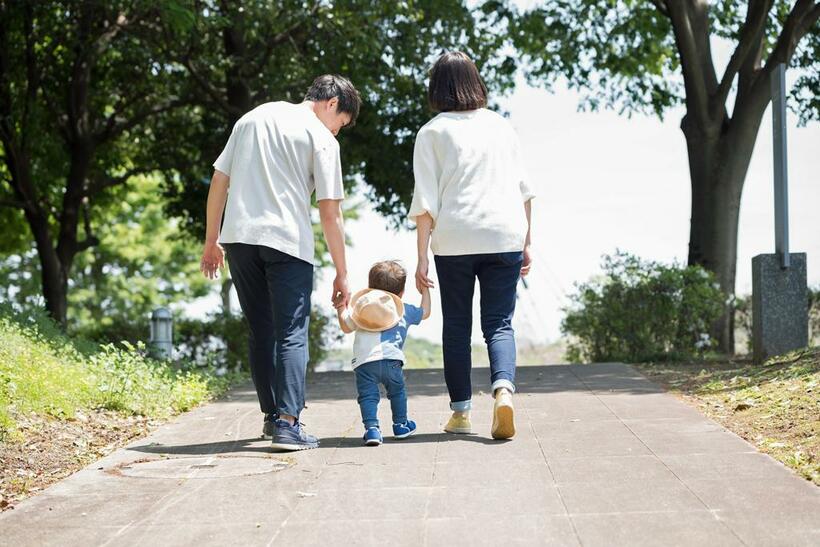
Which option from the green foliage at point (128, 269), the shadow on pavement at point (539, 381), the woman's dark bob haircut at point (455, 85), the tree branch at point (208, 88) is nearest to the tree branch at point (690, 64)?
the shadow on pavement at point (539, 381)

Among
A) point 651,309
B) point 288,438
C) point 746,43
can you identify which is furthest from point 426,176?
point 746,43

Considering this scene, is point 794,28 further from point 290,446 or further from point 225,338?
point 290,446

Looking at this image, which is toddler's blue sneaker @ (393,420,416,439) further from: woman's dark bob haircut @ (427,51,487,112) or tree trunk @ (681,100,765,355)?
tree trunk @ (681,100,765,355)

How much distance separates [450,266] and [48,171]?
16.5m

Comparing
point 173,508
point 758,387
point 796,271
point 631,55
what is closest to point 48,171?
point 631,55

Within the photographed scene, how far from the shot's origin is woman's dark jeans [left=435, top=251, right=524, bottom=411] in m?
6.10

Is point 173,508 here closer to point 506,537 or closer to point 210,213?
point 506,537

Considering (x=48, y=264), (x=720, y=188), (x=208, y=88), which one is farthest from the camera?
(x=48, y=264)

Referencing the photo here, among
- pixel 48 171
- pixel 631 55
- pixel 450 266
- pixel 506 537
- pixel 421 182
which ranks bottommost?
pixel 506 537

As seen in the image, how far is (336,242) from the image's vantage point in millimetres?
5902

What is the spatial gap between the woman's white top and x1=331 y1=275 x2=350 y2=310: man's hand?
562mm

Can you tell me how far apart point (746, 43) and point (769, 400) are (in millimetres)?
8974

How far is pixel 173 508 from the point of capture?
464 centimetres

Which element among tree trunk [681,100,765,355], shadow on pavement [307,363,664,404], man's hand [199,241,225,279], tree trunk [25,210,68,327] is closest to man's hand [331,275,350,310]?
man's hand [199,241,225,279]
